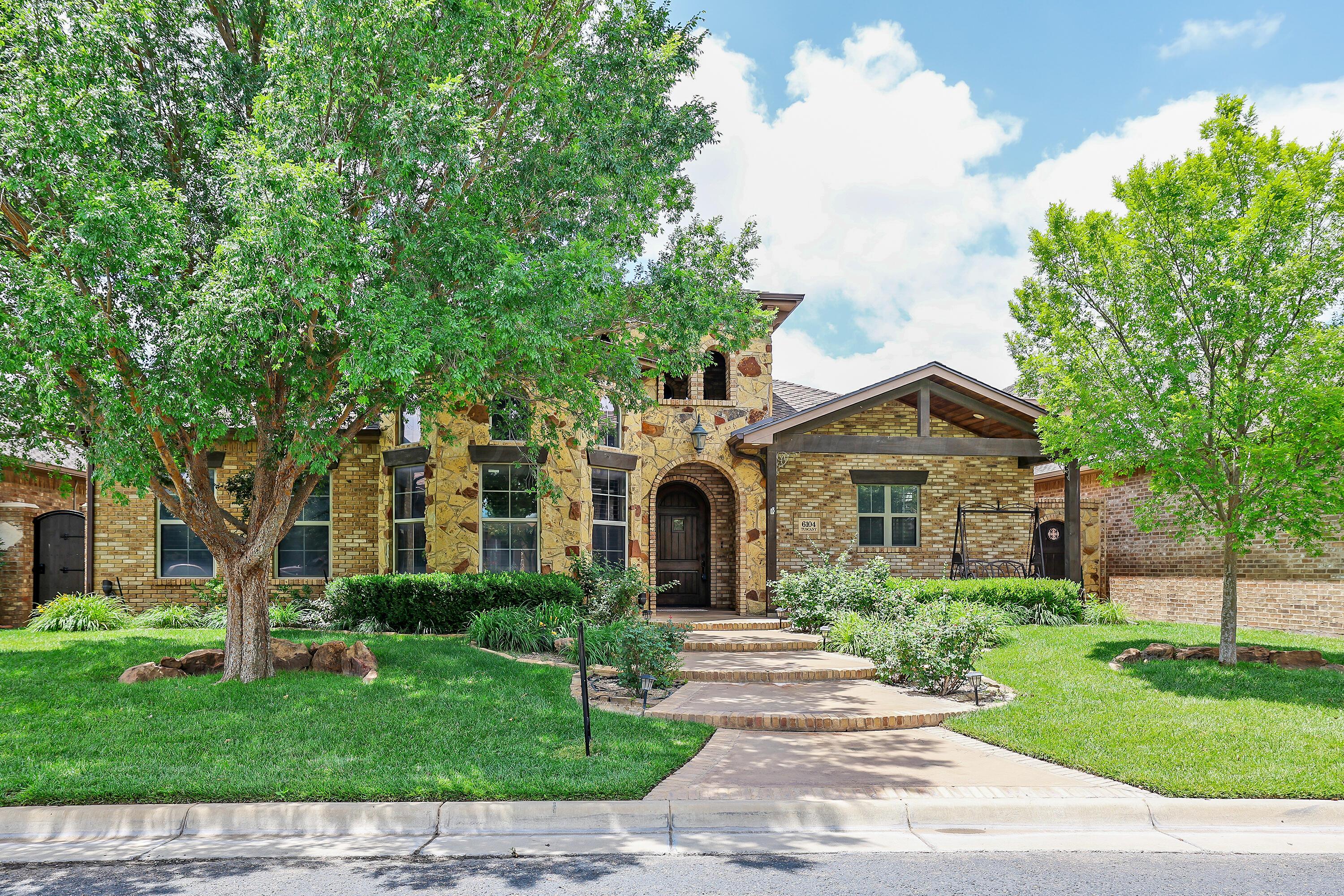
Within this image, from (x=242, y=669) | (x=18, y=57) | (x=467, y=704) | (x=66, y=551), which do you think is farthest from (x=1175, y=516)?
(x=66, y=551)

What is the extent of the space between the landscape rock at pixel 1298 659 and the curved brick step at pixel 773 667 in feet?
16.1

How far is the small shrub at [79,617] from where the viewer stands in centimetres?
1384

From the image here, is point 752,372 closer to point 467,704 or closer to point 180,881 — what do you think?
point 467,704

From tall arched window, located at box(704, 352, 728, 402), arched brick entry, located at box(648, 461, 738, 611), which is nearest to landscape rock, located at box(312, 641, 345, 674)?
arched brick entry, located at box(648, 461, 738, 611)

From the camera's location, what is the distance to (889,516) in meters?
18.2

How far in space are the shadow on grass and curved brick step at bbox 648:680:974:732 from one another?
2.56 meters

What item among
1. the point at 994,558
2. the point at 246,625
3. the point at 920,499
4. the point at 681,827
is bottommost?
the point at 681,827

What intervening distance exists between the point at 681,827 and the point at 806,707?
11.2 ft

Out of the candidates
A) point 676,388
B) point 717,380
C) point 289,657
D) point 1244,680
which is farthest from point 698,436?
point 1244,680

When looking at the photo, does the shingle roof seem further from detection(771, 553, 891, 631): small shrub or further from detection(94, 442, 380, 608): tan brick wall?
detection(94, 442, 380, 608): tan brick wall

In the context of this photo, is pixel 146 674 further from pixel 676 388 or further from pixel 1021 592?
pixel 1021 592

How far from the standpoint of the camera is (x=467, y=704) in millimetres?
8305

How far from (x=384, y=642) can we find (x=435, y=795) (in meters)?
6.75

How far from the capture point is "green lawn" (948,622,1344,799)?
621 centimetres
